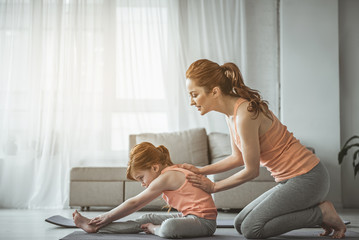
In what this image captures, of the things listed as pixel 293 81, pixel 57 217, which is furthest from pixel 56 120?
pixel 293 81

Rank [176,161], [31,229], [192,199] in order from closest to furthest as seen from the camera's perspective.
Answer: [192,199] → [31,229] → [176,161]

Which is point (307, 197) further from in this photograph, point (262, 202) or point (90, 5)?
point (90, 5)

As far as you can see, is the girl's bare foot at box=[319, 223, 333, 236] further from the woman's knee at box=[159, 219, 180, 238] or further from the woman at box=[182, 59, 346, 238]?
the woman's knee at box=[159, 219, 180, 238]

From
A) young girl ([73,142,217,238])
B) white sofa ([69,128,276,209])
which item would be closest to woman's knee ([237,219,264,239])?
young girl ([73,142,217,238])

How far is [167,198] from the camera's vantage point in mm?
2193

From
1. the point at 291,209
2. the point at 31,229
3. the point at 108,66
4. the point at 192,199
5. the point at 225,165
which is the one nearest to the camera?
the point at 291,209

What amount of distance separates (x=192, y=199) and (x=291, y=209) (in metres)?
0.46

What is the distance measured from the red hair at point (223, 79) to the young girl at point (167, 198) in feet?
1.36

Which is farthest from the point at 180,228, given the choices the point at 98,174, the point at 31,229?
the point at 98,174

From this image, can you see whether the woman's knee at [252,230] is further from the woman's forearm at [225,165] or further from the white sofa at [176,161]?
the white sofa at [176,161]

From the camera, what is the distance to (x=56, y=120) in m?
4.62

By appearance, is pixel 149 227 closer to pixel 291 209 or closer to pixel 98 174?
Answer: pixel 291 209

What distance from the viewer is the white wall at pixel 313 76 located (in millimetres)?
4461

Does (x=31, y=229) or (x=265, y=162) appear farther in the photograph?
(x=31, y=229)
